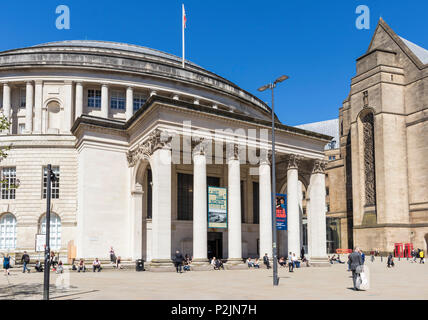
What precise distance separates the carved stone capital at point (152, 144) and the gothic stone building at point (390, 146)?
42.8 meters

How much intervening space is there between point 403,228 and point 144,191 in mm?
43340

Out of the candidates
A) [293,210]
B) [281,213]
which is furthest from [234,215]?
[293,210]

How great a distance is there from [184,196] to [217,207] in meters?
7.50

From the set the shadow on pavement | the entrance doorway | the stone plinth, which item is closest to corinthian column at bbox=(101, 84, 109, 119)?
the entrance doorway

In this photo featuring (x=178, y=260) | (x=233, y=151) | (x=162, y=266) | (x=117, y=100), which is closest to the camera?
(x=178, y=260)

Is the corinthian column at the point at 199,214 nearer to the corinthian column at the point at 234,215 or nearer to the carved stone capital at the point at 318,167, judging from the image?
the corinthian column at the point at 234,215

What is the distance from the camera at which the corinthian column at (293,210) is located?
3966cm

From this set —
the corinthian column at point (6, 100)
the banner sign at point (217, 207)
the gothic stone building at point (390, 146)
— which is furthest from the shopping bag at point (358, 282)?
the gothic stone building at point (390, 146)

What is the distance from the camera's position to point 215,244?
4350cm

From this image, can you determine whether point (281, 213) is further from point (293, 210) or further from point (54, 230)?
point (54, 230)

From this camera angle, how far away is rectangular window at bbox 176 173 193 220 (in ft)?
138

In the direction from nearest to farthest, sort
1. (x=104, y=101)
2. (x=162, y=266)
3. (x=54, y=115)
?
(x=162, y=266)
(x=54, y=115)
(x=104, y=101)
